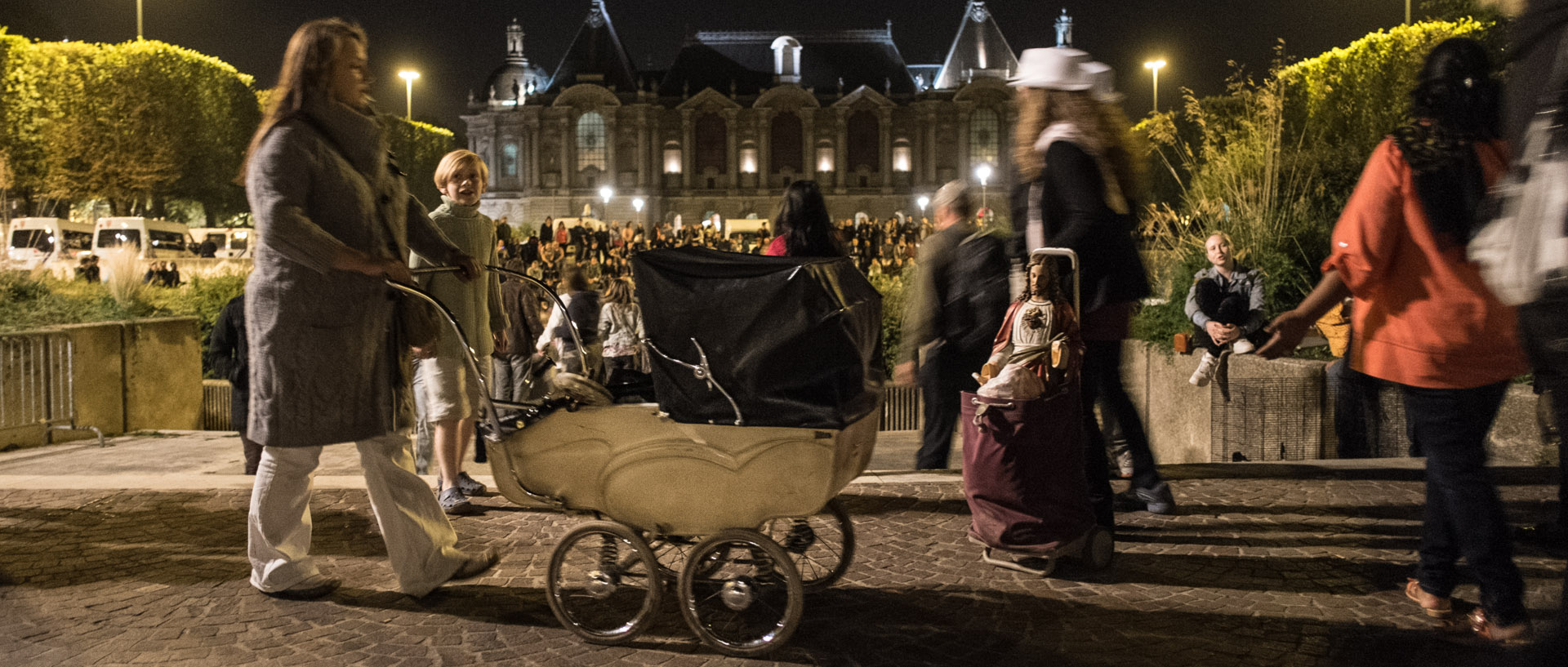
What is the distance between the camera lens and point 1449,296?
3379 millimetres

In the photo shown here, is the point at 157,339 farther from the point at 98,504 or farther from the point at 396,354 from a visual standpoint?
the point at 396,354

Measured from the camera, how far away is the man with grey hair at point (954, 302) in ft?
18.4

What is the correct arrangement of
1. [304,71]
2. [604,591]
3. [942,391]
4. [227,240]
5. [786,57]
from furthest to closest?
[786,57] < [227,240] < [942,391] < [304,71] < [604,591]

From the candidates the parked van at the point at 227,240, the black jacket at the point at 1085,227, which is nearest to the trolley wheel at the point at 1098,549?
the black jacket at the point at 1085,227

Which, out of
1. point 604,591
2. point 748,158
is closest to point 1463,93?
point 604,591

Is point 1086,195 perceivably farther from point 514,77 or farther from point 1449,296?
point 514,77

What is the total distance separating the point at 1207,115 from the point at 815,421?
11073 millimetres

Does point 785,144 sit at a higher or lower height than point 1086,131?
higher

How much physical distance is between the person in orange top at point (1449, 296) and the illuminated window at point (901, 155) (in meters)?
72.7

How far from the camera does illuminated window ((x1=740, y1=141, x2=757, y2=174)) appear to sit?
7581 centimetres

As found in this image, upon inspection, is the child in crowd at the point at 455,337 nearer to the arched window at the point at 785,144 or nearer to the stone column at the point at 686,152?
the arched window at the point at 785,144

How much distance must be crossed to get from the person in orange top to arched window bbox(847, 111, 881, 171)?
72765 mm

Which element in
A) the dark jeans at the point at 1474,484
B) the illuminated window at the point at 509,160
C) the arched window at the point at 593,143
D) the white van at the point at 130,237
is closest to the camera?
the dark jeans at the point at 1474,484

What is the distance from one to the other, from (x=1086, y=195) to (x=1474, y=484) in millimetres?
1592
